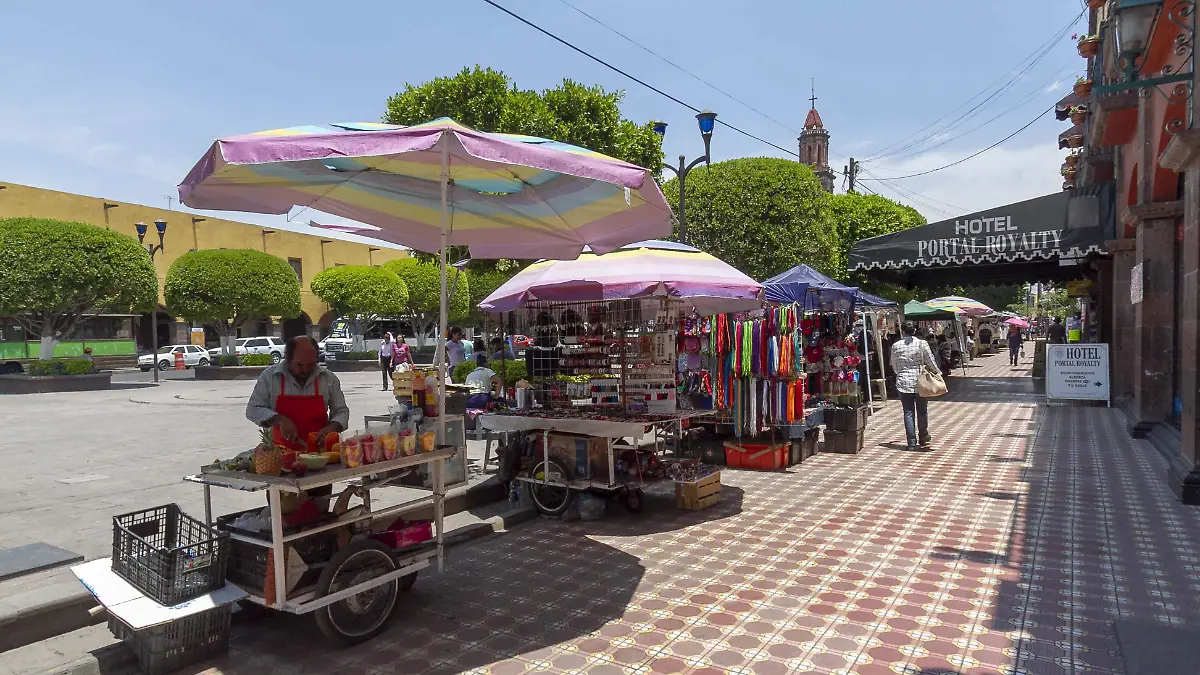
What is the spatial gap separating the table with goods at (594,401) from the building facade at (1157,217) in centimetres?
455

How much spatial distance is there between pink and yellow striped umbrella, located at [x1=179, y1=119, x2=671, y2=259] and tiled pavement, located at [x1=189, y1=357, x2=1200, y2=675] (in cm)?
246

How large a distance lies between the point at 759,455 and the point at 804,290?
305cm

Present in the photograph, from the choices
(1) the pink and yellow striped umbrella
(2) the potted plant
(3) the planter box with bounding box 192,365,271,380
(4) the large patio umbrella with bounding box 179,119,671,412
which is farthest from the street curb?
(3) the planter box with bounding box 192,365,271,380

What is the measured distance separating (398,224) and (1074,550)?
5.85 metres

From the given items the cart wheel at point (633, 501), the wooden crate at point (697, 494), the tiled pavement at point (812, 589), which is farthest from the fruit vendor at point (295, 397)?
the wooden crate at point (697, 494)

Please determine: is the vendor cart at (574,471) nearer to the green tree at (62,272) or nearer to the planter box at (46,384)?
the planter box at (46,384)

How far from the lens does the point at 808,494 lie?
7.37m

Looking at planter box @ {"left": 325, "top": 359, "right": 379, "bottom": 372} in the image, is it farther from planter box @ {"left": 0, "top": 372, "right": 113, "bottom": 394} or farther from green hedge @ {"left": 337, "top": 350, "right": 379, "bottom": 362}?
planter box @ {"left": 0, "top": 372, "right": 113, "bottom": 394}

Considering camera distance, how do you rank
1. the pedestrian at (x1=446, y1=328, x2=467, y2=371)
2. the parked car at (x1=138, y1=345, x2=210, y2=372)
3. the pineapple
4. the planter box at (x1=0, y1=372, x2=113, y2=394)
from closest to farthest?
the pineapple → the pedestrian at (x1=446, y1=328, x2=467, y2=371) → the planter box at (x1=0, y1=372, x2=113, y2=394) → the parked car at (x1=138, y1=345, x2=210, y2=372)

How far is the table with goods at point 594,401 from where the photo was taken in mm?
6477

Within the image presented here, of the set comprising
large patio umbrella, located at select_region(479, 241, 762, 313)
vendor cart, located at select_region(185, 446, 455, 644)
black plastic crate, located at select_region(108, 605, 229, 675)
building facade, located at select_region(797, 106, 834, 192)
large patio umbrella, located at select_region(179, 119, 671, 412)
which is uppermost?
building facade, located at select_region(797, 106, 834, 192)

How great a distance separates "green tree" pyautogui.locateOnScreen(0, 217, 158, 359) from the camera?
70.3 ft

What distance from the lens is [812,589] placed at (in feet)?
15.4

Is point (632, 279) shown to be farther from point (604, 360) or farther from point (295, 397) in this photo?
point (295, 397)
